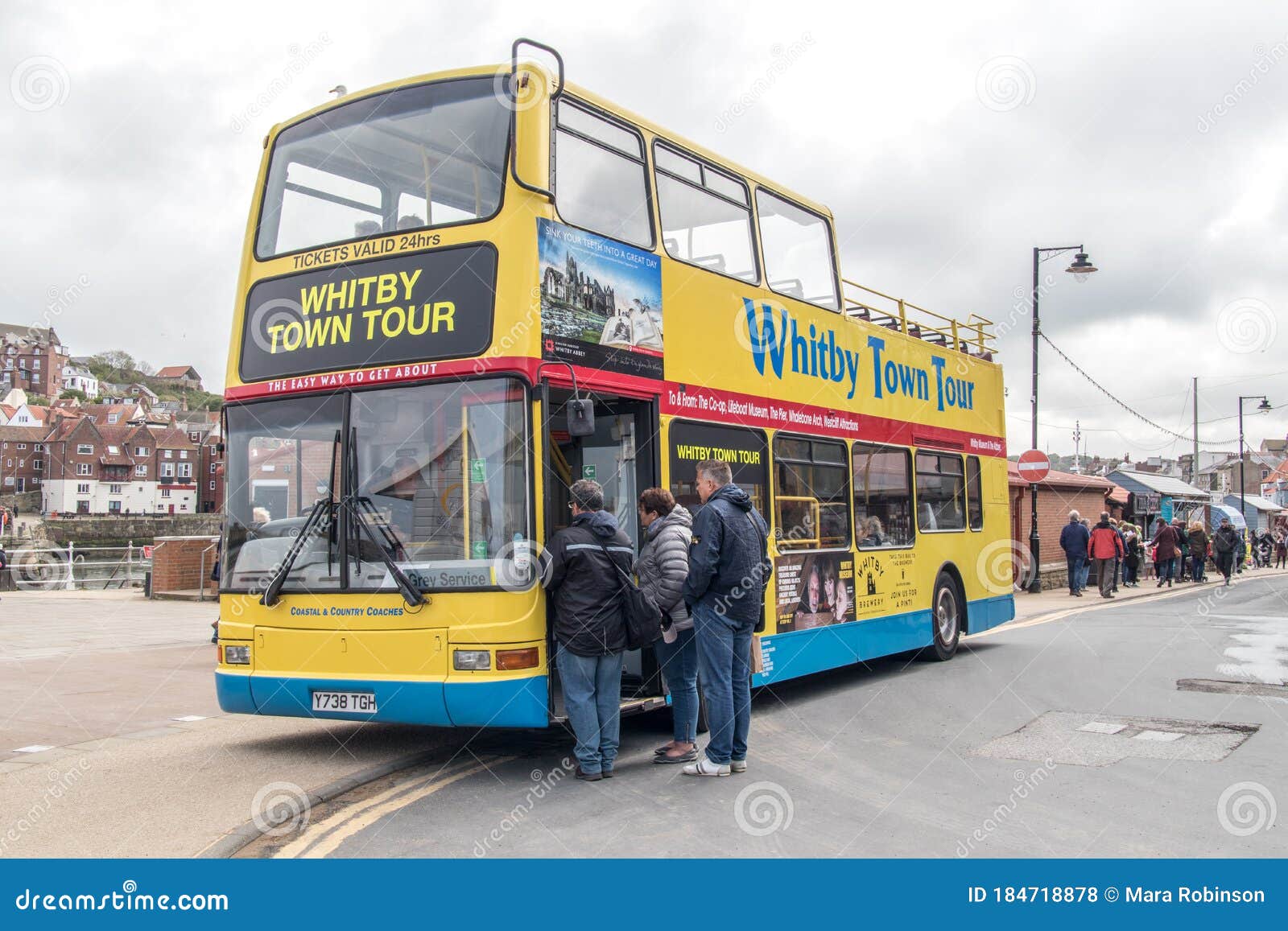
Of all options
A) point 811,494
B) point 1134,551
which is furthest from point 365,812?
point 1134,551

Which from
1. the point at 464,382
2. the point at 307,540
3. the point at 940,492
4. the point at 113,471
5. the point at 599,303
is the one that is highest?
the point at 113,471

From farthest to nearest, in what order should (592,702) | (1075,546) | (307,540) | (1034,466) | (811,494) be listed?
(1075,546), (1034,466), (811,494), (307,540), (592,702)

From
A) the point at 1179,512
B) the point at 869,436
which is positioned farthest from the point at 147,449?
the point at 869,436

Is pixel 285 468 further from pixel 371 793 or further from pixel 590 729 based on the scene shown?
pixel 590 729

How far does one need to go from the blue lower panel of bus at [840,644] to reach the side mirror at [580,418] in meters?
2.91

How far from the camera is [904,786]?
6.59 m

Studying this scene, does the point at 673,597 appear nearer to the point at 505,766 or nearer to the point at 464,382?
the point at 505,766

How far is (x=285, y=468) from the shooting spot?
23.8 ft

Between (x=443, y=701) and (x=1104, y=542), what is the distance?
66.4 ft

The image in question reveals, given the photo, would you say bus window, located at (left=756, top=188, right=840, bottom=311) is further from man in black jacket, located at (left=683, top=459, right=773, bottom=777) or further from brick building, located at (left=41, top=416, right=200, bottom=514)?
brick building, located at (left=41, top=416, right=200, bottom=514)

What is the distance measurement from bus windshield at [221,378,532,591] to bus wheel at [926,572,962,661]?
7.18 m

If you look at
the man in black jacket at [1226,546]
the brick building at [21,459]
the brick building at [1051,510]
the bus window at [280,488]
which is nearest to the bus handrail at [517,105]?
the bus window at [280,488]

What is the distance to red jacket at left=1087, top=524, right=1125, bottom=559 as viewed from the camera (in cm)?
2338

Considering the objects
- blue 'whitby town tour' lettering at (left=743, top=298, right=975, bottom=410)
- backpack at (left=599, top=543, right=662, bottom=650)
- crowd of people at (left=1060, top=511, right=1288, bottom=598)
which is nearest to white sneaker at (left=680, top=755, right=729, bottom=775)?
backpack at (left=599, top=543, right=662, bottom=650)
